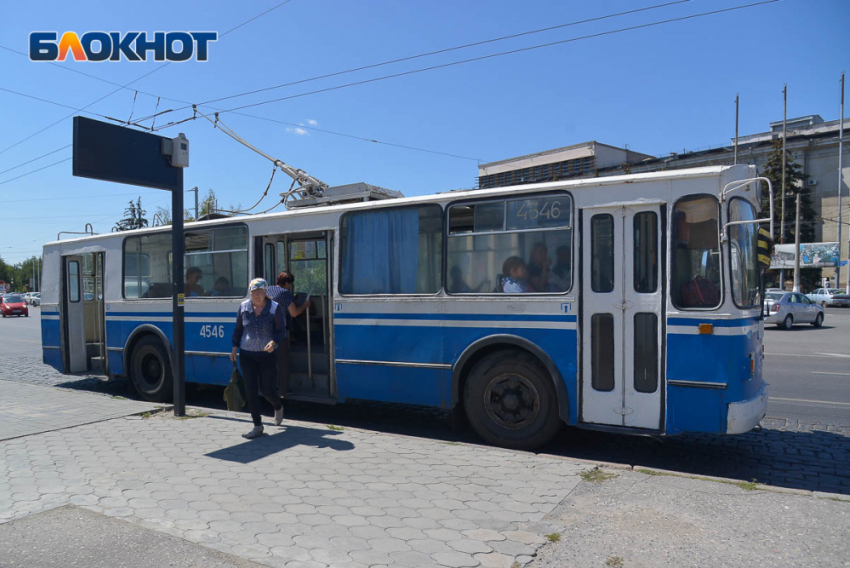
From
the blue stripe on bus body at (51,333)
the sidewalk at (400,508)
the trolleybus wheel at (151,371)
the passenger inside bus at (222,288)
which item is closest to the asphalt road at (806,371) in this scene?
the sidewalk at (400,508)

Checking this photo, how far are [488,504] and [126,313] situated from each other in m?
8.02

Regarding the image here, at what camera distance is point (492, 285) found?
6859 mm

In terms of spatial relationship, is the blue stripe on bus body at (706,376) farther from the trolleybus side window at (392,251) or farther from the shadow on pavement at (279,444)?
the shadow on pavement at (279,444)

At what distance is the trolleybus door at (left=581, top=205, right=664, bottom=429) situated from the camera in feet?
19.5

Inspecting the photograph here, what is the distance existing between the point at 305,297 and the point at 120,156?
3080 millimetres

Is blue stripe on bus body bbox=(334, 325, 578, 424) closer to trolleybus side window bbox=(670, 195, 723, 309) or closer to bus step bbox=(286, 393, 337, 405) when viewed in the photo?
bus step bbox=(286, 393, 337, 405)

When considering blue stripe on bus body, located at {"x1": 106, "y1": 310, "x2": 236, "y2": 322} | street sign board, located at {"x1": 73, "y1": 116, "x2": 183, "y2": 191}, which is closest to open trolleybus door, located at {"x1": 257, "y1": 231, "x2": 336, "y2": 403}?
blue stripe on bus body, located at {"x1": 106, "y1": 310, "x2": 236, "y2": 322}

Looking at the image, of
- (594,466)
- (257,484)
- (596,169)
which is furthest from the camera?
(596,169)

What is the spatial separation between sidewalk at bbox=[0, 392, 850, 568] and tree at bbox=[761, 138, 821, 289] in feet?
181

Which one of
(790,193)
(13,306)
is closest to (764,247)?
(13,306)

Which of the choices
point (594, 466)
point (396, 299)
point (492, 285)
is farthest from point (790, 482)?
point (396, 299)

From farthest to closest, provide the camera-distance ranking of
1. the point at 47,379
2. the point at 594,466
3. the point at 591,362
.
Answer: the point at 47,379 < the point at 591,362 < the point at 594,466

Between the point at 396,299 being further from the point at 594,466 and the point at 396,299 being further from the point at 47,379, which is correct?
the point at 47,379

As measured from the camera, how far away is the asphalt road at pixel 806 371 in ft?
28.1
